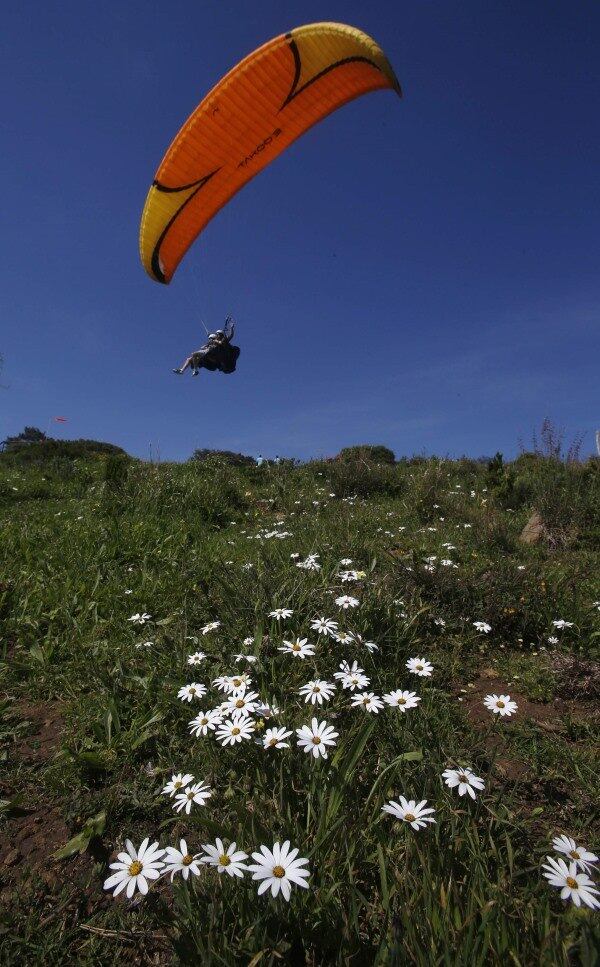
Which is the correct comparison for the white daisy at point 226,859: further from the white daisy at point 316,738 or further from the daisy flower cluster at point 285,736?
the white daisy at point 316,738

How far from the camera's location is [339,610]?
350cm

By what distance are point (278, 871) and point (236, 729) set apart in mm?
708

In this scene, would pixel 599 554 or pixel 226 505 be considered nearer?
pixel 599 554

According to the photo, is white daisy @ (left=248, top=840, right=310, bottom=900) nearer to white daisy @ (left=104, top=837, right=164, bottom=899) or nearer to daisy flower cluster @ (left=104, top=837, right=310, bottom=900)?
daisy flower cluster @ (left=104, top=837, right=310, bottom=900)

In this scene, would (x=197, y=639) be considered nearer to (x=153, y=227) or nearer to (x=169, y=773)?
(x=169, y=773)

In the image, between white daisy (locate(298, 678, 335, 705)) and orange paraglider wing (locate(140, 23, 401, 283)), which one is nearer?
white daisy (locate(298, 678, 335, 705))

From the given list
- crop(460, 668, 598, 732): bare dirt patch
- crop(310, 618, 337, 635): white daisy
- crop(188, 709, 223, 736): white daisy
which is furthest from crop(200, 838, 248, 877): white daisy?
crop(460, 668, 598, 732): bare dirt patch

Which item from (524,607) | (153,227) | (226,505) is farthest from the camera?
(153,227)

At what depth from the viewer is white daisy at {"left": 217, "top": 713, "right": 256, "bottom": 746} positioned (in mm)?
2092

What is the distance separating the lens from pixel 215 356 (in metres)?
14.7

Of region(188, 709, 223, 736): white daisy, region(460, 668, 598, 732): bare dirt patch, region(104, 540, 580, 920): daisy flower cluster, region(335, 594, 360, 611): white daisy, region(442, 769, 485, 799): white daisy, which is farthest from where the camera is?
region(335, 594, 360, 611): white daisy

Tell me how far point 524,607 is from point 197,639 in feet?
8.86

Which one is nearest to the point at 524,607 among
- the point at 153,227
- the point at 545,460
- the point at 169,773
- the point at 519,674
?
the point at 519,674

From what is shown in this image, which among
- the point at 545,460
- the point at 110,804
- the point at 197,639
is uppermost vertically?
the point at 545,460
